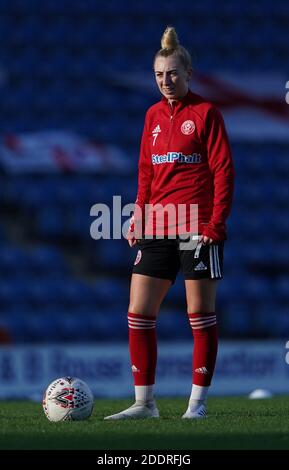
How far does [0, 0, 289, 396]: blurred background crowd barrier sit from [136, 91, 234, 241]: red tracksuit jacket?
7116 mm

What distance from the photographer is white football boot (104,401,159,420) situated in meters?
5.59

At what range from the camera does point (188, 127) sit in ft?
18.3

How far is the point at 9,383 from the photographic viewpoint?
10.6 metres

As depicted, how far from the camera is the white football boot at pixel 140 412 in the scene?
5586mm

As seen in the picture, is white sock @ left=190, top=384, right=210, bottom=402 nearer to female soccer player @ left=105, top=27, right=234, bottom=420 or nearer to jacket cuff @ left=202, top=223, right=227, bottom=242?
female soccer player @ left=105, top=27, right=234, bottom=420

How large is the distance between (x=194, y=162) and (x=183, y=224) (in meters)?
0.32

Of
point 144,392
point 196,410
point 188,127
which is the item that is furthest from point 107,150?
point 196,410

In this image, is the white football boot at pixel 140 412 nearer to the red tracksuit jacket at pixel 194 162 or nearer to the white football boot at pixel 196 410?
the white football boot at pixel 196 410

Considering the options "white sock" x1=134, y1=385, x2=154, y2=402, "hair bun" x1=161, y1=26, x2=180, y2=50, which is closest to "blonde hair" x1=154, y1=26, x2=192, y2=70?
"hair bun" x1=161, y1=26, x2=180, y2=50

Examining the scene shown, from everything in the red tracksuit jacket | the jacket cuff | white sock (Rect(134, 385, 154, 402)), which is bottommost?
white sock (Rect(134, 385, 154, 402))

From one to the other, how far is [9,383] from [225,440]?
20.4ft

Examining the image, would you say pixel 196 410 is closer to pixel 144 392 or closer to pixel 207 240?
pixel 144 392

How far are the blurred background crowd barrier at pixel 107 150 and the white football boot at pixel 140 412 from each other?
690cm

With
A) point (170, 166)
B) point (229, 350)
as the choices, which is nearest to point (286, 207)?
point (229, 350)
